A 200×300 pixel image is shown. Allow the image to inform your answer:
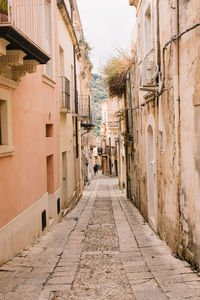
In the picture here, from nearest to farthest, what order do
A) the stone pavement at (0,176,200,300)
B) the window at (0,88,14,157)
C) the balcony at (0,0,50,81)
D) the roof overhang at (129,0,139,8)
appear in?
the stone pavement at (0,176,200,300)
the balcony at (0,0,50,81)
the window at (0,88,14,157)
the roof overhang at (129,0,139,8)

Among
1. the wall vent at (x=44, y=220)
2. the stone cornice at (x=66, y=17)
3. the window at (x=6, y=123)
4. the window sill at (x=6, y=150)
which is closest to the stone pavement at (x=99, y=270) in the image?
the wall vent at (x=44, y=220)

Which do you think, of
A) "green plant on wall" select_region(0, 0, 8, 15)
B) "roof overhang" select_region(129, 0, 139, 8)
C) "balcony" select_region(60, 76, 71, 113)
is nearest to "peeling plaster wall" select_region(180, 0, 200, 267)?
"green plant on wall" select_region(0, 0, 8, 15)

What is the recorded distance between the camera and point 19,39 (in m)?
5.04

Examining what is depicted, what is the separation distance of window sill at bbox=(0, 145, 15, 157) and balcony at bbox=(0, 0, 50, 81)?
3.90 ft

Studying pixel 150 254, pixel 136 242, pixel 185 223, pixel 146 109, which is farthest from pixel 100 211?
pixel 185 223

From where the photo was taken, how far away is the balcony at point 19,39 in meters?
4.82

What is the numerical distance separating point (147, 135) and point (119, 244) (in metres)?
3.67

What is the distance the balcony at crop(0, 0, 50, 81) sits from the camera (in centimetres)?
482

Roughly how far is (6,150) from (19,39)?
73.1 inches

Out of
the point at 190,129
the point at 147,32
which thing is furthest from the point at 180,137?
the point at 147,32

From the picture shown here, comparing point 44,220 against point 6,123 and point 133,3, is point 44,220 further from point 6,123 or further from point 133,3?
point 133,3

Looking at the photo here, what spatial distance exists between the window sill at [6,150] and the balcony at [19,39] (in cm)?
119

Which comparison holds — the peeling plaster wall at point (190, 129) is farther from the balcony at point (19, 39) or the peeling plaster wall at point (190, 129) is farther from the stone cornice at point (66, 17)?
the stone cornice at point (66, 17)

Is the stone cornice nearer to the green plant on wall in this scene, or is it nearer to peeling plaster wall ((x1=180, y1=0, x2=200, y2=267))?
the green plant on wall
